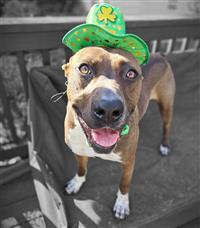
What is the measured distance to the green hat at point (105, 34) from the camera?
1555 mm

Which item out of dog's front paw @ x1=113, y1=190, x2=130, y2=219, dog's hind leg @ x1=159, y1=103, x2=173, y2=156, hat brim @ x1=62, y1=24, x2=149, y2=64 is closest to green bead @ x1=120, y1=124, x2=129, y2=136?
hat brim @ x1=62, y1=24, x2=149, y2=64

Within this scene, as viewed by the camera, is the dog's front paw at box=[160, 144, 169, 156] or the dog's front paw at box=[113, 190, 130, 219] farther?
the dog's front paw at box=[160, 144, 169, 156]

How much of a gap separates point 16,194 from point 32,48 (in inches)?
48.8

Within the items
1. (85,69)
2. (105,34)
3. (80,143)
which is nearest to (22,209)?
Result: (80,143)

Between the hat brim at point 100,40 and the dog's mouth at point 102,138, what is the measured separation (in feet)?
1.45

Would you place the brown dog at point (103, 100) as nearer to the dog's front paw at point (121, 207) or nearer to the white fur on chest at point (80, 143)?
the white fur on chest at point (80, 143)

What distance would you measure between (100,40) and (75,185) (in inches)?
47.4

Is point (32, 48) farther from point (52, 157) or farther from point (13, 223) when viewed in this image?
point (13, 223)

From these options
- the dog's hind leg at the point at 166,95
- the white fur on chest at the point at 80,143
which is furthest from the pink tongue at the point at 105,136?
the dog's hind leg at the point at 166,95

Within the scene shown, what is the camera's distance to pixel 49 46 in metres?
2.46

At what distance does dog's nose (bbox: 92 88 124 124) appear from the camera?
4.39ft

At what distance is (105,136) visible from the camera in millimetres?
1568

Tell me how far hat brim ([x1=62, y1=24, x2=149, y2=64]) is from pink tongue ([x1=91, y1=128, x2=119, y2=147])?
475 millimetres

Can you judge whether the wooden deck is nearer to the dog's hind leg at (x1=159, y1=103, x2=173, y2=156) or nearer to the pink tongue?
the dog's hind leg at (x1=159, y1=103, x2=173, y2=156)
